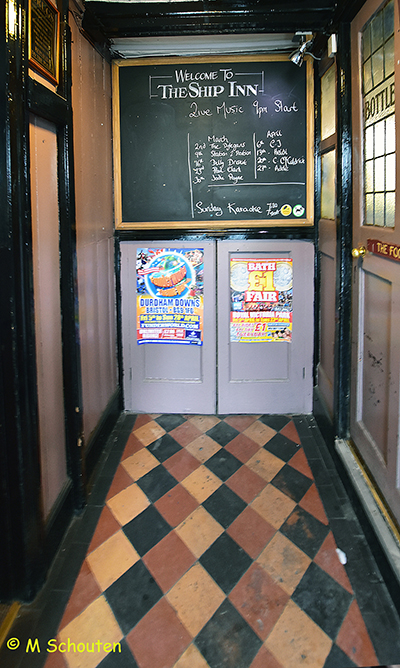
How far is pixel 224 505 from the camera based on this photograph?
2.43 m

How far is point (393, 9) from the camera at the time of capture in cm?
188

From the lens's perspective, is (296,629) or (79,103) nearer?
(296,629)

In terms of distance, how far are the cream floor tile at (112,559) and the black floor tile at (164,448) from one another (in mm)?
738

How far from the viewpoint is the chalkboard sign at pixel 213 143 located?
3125 mm

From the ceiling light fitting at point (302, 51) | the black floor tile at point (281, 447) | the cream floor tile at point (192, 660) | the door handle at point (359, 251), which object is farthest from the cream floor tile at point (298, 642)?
the ceiling light fitting at point (302, 51)

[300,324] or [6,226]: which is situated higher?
[6,226]

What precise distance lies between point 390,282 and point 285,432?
1.58m

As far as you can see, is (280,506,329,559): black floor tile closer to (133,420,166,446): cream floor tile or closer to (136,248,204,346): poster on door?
(133,420,166,446): cream floor tile

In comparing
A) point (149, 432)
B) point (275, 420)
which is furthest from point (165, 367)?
point (275, 420)

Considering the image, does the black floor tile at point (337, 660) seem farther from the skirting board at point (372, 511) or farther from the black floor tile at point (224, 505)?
the black floor tile at point (224, 505)

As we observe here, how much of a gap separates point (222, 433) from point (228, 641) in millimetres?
1621

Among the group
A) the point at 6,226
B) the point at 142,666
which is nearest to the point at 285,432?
the point at 142,666

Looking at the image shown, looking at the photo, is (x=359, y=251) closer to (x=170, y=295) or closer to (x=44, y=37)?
(x=170, y=295)

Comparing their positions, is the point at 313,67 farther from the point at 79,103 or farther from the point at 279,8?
the point at 79,103
